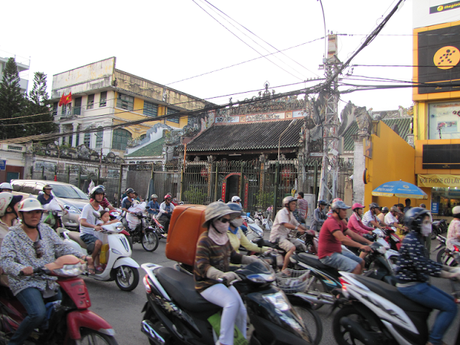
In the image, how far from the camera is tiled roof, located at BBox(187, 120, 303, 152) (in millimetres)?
18703

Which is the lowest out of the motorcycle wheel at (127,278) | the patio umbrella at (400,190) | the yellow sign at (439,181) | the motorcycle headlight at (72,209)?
the motorcycle wheel at (127,278)

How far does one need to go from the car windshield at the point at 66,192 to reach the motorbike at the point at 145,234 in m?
3.44

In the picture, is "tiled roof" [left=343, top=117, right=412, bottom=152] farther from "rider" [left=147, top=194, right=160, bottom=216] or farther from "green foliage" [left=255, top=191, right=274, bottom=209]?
"rider" [left=147, top=194, right=160, bottom=216]

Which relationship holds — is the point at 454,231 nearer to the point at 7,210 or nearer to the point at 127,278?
the point at 127,278

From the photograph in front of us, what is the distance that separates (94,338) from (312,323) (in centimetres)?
225

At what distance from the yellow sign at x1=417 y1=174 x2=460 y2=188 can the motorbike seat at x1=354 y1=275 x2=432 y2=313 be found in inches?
660

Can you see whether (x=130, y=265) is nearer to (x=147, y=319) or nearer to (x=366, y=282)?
(x=147, y=319)

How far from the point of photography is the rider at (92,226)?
18.3 feet

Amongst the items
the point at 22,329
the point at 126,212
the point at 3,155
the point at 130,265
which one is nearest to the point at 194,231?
the point at 22,329

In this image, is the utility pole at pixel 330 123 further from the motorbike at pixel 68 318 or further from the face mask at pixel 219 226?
the motorbike at pixel 68 318

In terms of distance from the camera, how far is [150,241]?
8867mm

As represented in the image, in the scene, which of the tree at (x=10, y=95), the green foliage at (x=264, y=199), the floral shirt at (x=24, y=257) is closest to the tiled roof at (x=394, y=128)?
the green foliage at (x=264, y=199)

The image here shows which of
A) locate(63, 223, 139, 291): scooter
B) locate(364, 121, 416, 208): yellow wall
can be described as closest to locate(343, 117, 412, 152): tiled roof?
locate(364, 121, 416, 208): yellow wall

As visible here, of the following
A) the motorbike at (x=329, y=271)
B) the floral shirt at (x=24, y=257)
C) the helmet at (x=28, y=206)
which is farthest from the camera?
the motorbike at (x=329, y=271)
